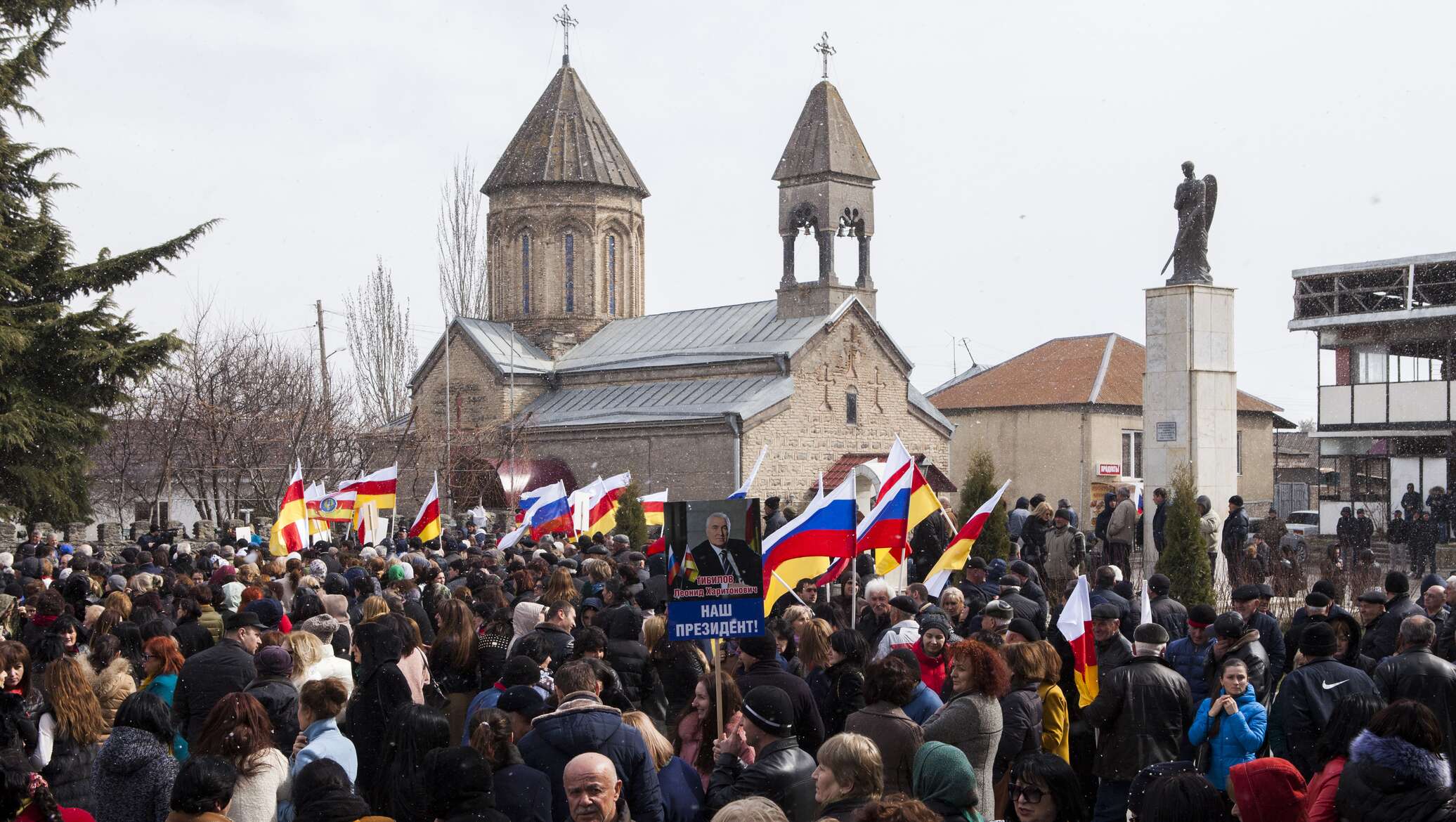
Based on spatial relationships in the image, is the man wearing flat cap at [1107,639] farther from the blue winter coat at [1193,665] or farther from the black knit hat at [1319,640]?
the black knit hat at [1319,640]

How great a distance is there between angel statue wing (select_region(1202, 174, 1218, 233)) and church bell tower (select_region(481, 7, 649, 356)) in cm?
3248

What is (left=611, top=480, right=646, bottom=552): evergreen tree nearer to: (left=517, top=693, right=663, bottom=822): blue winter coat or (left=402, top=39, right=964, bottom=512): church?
(left=402, top=39, right=964, bottom=512): church

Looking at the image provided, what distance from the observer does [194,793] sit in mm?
5484

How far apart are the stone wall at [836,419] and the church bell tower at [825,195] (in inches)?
51.9

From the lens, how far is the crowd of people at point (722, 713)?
5488 millimetres

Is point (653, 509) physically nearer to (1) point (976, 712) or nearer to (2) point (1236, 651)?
(2) point (1236, 651)

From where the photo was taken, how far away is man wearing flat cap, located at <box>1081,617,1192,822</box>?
7.62 metres

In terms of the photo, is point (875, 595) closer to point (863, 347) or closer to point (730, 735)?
point (730, 735)

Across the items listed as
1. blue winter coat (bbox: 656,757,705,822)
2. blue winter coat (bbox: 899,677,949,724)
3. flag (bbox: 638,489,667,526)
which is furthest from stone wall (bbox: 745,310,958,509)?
blue winter coat (bbox: 656,757,705,822)

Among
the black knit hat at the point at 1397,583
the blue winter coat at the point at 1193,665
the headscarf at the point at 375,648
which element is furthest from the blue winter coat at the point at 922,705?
the black knit hat at the point at 1397,583

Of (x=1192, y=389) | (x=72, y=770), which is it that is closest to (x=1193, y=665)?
(x=72, y=770)

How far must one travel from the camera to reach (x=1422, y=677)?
25.9 feet

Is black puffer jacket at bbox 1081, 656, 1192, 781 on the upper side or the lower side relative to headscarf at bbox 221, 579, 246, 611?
lower

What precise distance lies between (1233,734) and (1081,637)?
175 centimetres
